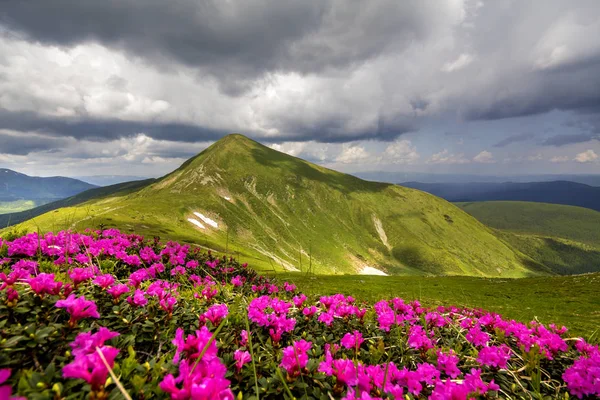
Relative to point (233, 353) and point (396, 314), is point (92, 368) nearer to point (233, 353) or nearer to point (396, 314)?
point (233, 353)

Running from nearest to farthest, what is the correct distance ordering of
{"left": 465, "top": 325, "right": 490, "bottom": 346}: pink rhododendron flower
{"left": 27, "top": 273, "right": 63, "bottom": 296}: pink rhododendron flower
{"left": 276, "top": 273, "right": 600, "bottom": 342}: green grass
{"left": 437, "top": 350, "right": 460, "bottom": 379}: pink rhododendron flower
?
{"left": 27, "top": 273, "right": 63, "bottom": 296}: pink rhododendron flower
{"left": 437, "top": 350, "right": 460, "bottom": 379}: pink rhododendron flower
{"left": 465, "top": 325, "right": 490, "bottom": 346}: pink rhododendron flower
{"left": 276, "top": 273, "right": 600, "bottom": 342}: green grass

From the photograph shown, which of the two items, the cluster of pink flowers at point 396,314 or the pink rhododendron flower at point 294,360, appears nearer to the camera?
the pink rhododendron flower at point 294,360

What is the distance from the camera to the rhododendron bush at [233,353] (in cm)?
213

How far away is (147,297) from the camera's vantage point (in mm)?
4312

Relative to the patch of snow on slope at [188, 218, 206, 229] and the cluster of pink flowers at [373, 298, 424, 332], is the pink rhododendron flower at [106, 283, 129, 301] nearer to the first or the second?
the cluster of pink flowers at [373, 298, 424, 332]

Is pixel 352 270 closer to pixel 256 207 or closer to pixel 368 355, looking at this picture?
pixel 256 207

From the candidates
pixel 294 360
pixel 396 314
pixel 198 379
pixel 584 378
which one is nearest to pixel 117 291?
pixel 198 379

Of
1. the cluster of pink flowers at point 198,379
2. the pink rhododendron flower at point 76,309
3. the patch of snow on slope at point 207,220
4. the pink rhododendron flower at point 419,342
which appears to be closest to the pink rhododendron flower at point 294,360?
the cluster of pink flowers at point 198,379

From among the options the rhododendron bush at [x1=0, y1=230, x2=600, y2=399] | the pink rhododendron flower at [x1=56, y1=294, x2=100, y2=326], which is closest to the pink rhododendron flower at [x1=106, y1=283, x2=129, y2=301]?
the rhododendron bush at [x1=0, y1=230, x2=600, y2=399]

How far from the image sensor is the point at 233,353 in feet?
10.5

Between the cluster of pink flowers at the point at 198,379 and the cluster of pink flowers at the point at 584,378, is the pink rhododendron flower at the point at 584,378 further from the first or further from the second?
the cluster of pink flowers at the point at 198,379

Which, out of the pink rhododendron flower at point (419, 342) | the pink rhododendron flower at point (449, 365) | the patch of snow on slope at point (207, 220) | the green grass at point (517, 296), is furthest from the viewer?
the patch of snow on slope at point (207, 220)

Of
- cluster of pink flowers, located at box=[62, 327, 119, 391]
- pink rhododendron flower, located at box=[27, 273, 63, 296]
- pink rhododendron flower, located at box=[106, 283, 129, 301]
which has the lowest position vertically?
pink rhododendron flower, located at box=[106, 283, 129, 301]

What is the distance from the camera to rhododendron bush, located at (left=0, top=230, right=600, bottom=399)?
2129mm
